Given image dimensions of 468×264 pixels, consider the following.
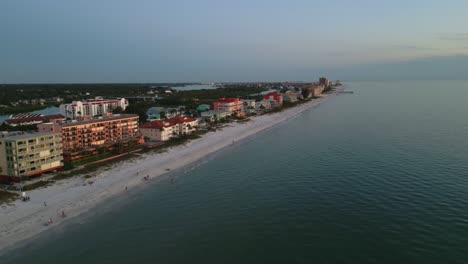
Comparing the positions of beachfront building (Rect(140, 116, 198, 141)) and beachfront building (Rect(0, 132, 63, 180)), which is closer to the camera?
beachfront building (Rect(0, 132, 63, 180))

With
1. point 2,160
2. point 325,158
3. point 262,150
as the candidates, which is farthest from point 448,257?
point 2,160

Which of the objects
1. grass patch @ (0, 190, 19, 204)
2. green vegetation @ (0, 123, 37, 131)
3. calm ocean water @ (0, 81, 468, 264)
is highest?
green vegetation @ (0, 123, 37, 131)

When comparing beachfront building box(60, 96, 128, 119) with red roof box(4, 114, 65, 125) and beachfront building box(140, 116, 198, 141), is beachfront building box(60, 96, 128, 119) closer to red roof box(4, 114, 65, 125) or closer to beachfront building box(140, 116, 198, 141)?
red roof box(4, 114, 65, 125)

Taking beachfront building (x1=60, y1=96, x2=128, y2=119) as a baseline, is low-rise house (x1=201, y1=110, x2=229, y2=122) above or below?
below

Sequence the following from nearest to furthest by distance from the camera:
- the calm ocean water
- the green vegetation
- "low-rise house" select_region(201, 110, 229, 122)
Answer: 1. the calm ocean water
2. the green vegetation
3. "low-rise house" select_region(201, 110, 229, 122)

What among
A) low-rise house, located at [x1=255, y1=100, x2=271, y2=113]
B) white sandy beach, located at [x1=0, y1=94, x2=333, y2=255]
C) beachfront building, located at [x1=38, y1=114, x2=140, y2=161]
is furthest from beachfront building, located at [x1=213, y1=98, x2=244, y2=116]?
beachfront building, located at [x1=38, y1=114, x2=140, y2=161]

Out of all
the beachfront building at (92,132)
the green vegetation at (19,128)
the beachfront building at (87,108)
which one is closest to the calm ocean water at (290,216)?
the beachfront building at (92,132)
